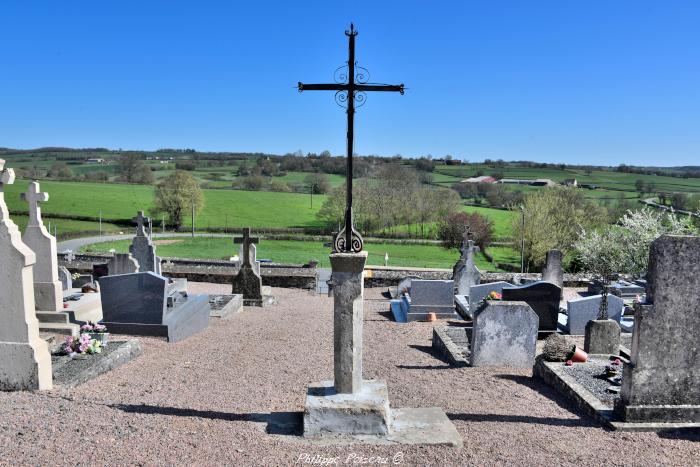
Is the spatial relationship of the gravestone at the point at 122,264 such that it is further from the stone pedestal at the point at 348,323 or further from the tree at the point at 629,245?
the tree at the point at 629,245

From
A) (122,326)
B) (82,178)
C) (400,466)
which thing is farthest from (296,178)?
(400,466)

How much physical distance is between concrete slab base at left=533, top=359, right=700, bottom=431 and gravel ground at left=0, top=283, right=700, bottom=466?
134 mm

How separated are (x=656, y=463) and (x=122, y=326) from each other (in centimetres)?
959

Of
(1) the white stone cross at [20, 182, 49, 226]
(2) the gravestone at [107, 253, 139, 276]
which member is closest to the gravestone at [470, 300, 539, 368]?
(1) the white stone cross at [20, 182, 49, 226]

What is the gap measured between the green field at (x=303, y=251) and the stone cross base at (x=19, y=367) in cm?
3032

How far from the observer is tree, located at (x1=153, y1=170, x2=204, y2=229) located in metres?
56.2

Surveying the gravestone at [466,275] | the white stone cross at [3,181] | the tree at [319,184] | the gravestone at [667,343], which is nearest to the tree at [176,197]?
the tree at [319,184]

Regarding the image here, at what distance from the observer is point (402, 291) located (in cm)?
1923

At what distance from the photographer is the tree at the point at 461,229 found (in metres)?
46.4

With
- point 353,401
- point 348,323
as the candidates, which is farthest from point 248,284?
point 353,401

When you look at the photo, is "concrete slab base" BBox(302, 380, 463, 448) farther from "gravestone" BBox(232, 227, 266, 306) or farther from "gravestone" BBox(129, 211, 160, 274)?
"gravestone" BBox(129, 211, 160, 274)

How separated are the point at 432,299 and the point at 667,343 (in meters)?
9.33

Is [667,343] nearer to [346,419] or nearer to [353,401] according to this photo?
[353,401]

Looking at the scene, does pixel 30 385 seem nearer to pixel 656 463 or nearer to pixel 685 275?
pixel 656 463
